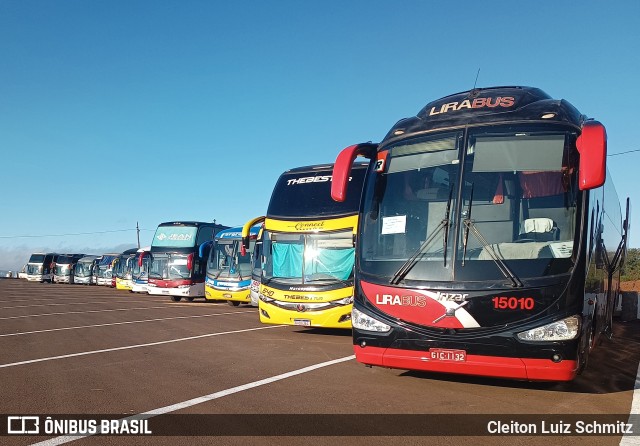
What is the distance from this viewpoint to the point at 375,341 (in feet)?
21.8

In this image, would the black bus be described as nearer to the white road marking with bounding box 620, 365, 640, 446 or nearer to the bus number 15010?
the bus number 15010

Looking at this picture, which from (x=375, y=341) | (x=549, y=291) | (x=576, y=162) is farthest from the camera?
(x=375, y=341)

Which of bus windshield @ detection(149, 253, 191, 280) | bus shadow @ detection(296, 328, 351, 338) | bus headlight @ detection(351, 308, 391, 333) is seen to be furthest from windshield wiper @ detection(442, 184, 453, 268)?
bus windshield @ detection(149, 253, 191, 280)

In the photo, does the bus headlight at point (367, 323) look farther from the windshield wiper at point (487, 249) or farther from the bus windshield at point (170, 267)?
the bus windshield at point (170, 267)

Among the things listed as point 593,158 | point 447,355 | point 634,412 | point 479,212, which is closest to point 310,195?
point 479,212

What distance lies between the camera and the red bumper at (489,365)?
5.72 metres

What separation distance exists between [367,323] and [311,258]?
5.31m

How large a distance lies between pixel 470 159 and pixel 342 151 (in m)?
1.65

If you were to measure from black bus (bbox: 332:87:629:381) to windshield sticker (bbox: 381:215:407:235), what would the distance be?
0.01m

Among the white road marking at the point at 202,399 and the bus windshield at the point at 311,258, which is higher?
the bus windshield at the point at 311,258

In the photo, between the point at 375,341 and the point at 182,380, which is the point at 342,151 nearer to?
the point at 375,341

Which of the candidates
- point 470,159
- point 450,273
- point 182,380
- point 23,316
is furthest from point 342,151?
point 23,316

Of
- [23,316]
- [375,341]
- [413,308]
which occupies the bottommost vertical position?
[23,316]

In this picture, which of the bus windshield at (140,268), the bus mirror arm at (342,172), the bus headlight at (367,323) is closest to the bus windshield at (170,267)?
the bus windshield at (140,268)
